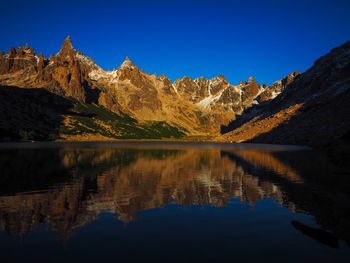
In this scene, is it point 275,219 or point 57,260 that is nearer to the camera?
point 57,260

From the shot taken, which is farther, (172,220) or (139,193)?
(139,193)

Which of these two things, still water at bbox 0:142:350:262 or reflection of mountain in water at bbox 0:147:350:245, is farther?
reflection of mountain in water at bbox 0:147:350:245

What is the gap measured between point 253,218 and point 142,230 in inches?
528

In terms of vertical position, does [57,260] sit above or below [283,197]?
below

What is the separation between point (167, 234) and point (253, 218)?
468 inches

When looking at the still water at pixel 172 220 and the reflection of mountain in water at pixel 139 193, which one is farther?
the reflection of mountain in water at pixel 139 193

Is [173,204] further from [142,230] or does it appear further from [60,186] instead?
[60,186]

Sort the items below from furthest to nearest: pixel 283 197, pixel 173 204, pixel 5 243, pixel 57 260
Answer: pixel 283 197, pixel 173 204, pixel 5 243, pixel 57 260

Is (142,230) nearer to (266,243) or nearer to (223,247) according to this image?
(223,247)

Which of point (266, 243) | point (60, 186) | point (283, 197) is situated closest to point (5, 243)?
point (266, 243)

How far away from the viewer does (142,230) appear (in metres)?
34.2

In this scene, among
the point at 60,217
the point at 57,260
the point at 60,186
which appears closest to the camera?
the point at 57,260

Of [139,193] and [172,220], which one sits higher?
[139,193]

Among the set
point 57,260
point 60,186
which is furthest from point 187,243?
point 60,186
